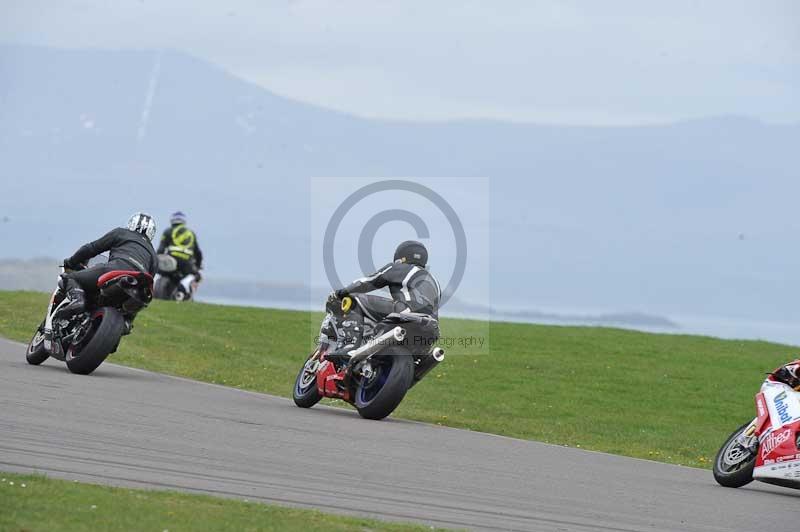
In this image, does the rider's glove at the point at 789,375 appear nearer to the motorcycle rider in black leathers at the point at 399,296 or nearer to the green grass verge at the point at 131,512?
the motorcycle rider in black leathers at the point at 399,296

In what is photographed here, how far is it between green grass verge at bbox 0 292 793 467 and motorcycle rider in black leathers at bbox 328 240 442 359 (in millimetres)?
2020

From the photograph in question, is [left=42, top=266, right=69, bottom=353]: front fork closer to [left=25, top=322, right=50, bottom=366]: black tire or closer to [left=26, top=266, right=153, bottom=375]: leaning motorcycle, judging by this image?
[left=26, top=266, right=153, bottom=375]: leaning motorcycle

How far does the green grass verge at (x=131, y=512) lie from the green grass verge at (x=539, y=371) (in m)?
8.76

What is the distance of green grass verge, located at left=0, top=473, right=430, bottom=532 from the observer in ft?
27.9

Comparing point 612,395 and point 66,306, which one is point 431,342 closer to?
point 66,306

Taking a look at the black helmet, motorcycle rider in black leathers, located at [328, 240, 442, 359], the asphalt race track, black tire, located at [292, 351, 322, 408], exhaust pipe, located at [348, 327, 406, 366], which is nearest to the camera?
the asphalt race track

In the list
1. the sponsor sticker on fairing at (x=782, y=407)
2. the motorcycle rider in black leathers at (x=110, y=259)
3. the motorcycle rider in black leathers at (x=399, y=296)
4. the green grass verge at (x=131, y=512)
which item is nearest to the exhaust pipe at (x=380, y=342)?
the motorcycle rider in black leathers at (x=399, y=296)

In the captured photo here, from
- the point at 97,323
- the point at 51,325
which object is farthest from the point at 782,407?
the point at 51,325

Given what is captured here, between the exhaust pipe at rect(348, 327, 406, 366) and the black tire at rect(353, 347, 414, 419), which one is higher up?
the exhaust pipe at rect(348, 327, 406, 366)

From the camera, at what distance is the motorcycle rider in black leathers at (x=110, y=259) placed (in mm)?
18136

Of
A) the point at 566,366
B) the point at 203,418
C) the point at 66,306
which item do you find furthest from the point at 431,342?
the point at 566,366

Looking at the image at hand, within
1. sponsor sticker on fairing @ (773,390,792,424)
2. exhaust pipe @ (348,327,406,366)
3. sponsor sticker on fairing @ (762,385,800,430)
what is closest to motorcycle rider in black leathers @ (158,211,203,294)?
exhaust pipe @ (348,327,406,366)

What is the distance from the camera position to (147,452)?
1163 cm

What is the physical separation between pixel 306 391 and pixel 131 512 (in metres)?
8.88
